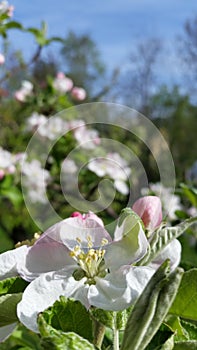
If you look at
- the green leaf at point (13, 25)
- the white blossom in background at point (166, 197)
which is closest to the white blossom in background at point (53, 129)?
the white blossom in background at point (166, 197)

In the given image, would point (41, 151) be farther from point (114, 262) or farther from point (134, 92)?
point (134, 92)

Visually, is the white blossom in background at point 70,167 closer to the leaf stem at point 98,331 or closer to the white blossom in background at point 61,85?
the white blossom in background at point 61,85

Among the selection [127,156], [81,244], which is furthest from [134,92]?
[81,244]

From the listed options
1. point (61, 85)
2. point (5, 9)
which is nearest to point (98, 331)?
point (5, 9)

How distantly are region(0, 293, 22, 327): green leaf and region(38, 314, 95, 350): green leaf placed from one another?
0.25 feet

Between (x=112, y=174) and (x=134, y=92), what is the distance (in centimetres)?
1386

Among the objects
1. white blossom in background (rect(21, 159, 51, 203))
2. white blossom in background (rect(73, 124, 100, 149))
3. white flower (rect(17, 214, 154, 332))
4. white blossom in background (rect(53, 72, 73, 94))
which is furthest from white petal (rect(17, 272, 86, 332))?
white blossom in background (rect(53, 72, 73, 94))

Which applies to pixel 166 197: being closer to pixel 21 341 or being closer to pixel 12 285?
pixel 21 341

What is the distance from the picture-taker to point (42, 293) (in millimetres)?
463

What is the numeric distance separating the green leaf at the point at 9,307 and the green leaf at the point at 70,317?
0.04 metres

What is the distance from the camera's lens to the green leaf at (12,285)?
0.49 metres

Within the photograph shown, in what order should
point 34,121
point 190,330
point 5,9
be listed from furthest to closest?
point 34,121
point 5,9
point 190,330

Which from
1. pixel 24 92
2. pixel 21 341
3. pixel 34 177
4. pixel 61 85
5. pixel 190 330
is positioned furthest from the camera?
pixel 24 92

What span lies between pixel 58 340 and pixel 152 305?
2.3 inches
